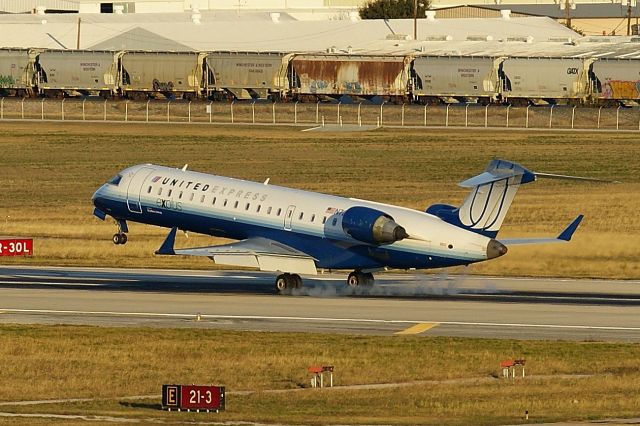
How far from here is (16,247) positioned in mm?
57594

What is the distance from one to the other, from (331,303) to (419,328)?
550 centimetres

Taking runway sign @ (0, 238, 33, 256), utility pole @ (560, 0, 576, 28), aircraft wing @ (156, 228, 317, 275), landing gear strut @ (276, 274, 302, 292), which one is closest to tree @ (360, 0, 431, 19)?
utility pole @ (560, 0, 576, 28)

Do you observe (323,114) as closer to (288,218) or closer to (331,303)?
(288,218)

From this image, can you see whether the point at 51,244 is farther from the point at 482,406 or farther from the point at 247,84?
the point at 247,84

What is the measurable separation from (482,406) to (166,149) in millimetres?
59853

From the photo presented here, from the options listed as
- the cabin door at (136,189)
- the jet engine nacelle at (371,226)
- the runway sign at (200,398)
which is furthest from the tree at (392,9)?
the runway sign at (200,398)

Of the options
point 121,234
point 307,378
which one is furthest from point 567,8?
point 307,378

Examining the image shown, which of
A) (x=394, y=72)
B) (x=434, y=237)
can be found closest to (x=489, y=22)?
(x=394, y=72)

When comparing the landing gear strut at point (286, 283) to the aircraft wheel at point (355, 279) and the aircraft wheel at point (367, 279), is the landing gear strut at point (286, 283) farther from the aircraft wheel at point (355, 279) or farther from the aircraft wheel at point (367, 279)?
the aircraft wheel at point (367, 279)

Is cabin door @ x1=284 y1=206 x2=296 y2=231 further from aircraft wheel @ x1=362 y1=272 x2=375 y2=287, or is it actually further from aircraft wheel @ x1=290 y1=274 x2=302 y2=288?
aircraft wheel @ x1=362 y1=272 x2=375 y2=287

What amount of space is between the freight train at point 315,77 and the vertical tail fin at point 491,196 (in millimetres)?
67082

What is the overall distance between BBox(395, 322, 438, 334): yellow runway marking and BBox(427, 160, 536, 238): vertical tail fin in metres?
4.23

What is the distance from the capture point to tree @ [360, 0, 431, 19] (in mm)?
171000

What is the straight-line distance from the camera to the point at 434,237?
44.8m
